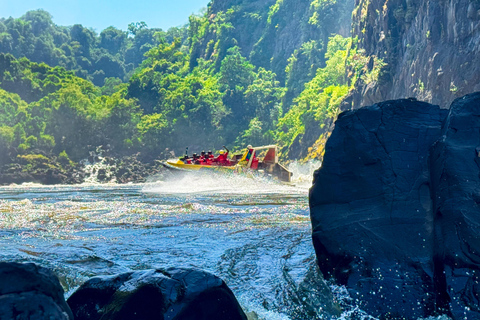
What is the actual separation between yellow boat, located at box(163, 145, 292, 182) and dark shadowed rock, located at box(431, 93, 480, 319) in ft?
79.2

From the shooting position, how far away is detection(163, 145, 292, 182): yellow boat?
96.2 ft

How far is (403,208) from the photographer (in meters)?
4.97

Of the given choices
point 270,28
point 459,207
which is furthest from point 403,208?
point 270,28

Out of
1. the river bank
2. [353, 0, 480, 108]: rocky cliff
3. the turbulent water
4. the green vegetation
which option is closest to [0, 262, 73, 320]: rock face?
the turbulent water

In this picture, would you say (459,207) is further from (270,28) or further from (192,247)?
(270,28)

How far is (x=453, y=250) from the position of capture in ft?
14.3

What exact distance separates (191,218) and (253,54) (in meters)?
88.6

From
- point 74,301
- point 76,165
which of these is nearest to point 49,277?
point 74,301

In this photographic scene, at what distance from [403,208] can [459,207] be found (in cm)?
→ 54

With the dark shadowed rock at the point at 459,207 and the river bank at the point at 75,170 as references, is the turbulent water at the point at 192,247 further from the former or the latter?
the river bank at the point at 75,170

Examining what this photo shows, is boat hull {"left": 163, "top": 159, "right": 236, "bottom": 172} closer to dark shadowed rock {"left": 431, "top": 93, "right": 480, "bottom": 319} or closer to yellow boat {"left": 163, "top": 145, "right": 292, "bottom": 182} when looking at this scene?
yellow boat {"left": 163, "top": 145, "right": 292, "bottom": 182}

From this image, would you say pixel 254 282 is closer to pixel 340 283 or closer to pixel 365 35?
pixel 340 283

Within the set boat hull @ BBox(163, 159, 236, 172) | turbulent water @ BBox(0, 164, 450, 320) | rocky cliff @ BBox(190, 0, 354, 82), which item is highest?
rocky cliff @ BBox(190, 0, 354, 82)

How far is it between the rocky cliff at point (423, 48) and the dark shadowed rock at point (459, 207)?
2402 cm
